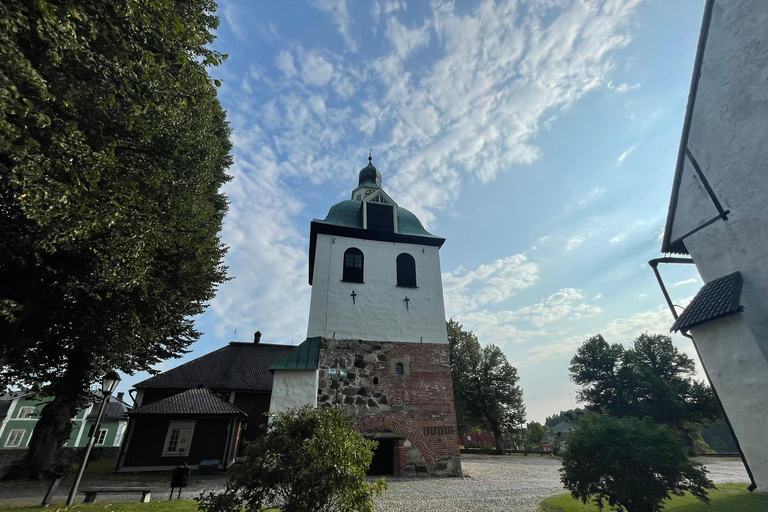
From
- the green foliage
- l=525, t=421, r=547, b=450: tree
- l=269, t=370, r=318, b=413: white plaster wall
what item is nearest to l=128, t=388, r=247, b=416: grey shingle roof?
l=269, t=370, r=318, b=413: white plaster wall

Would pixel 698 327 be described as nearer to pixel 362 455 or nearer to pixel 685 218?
pixel 685 218

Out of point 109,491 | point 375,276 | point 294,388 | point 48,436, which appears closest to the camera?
point 109,491

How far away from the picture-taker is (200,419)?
16938 mm

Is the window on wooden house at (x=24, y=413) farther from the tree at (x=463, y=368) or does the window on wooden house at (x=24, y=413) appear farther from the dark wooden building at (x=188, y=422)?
the tree at (x=463, y=368)

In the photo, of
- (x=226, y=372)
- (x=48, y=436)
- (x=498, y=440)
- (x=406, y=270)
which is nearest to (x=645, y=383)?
(x=498, y=440)

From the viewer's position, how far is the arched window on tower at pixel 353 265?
14.9 m

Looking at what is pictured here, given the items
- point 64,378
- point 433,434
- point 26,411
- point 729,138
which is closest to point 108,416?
point 26,411

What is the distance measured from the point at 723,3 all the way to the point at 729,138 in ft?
11.7

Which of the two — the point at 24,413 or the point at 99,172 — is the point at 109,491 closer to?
the point at 99,172

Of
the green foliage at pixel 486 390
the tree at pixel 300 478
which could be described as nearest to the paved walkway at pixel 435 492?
the tree at pixel 300 478

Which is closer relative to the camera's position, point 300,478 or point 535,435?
point 300,478

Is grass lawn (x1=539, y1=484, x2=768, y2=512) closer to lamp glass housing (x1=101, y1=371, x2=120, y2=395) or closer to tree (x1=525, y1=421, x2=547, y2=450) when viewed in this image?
lamp glass housing (x1=101, y1=371, x2=120, y2=395)

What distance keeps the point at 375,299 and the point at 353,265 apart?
6.25 feet

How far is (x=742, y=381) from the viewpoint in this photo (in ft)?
21.9
